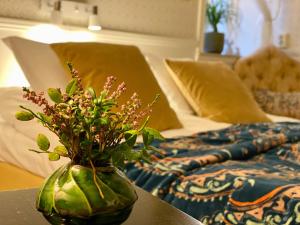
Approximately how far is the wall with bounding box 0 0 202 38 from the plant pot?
185mm

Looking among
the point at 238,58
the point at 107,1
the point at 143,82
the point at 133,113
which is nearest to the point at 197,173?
the point at 133,113

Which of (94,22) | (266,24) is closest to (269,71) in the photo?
(266,24)

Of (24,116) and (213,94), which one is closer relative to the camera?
(24,116)

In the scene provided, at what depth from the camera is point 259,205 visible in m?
0.97

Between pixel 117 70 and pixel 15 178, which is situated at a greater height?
pixel 117 70

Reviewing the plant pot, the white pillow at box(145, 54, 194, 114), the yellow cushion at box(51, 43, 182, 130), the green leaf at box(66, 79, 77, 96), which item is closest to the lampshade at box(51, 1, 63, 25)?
the yellow cushion at box(51, 43, 182, 130)

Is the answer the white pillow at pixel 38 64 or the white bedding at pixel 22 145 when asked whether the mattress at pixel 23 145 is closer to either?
the white bedding at pixel 22 145

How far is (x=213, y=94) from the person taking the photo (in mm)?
2191

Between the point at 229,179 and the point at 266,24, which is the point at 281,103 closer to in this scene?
the point at 266,24

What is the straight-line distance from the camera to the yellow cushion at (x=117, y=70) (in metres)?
1.72

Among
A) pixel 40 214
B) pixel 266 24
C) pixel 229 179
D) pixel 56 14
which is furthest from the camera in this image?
pixel 266 24

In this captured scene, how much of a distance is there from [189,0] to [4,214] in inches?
92.1

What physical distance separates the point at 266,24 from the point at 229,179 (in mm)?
2758

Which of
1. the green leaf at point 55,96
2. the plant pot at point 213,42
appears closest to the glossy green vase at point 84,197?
the green leaf at point 55,96
